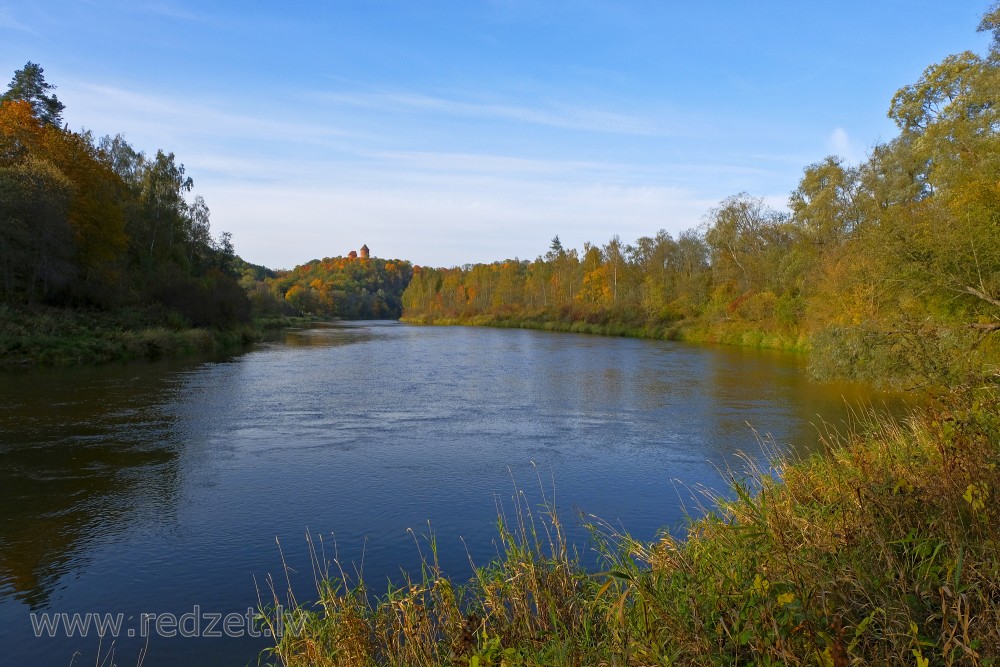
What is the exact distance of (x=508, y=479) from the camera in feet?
31.0

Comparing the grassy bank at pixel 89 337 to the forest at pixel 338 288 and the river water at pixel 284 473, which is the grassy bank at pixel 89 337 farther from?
the forest at pixel 338 288

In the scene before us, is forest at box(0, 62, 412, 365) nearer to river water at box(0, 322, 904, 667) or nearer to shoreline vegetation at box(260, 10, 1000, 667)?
river water at box(0, 322, 904, 667)

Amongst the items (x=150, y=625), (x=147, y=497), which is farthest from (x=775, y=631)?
(x=147, y=497)

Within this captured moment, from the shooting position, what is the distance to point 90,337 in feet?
79.0

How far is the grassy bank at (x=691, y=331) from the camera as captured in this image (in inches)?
1331

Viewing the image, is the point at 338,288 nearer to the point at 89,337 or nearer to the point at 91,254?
the point at 91,254

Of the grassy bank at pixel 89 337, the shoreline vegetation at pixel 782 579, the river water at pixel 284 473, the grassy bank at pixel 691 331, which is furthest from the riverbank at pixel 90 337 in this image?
the grassy bank at pixel 691 331

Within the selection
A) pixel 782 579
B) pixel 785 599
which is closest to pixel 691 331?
pixel 782 579

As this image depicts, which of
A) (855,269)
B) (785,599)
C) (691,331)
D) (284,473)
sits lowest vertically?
(284,473)

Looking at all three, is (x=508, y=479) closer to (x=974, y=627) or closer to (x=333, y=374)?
(x=974, y=627)

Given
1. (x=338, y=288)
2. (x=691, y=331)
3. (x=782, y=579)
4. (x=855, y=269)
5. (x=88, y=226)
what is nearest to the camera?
(x=782, y=579)

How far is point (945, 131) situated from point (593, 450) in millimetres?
12496

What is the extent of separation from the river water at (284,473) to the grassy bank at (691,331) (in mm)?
14057

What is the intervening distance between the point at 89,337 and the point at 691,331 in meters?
33.5
